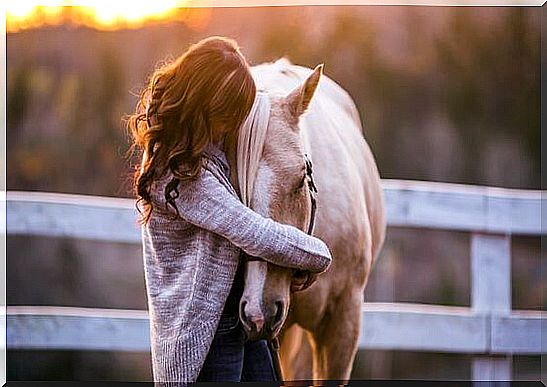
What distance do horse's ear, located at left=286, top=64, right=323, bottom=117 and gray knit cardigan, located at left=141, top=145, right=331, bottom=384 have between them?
294mm

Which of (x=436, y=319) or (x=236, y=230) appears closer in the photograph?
(x=236, y=230)

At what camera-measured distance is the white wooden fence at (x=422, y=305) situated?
3.50 m

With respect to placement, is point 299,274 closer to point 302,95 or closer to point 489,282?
point 302,95

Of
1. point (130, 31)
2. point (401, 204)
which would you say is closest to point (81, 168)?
point (130, 31)

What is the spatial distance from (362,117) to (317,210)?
16.2 inches

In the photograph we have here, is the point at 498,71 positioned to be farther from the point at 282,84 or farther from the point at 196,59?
the point at 196,59

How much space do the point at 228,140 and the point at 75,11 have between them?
858mm

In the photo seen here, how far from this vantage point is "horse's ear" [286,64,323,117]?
317cm

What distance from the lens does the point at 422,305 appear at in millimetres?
3494

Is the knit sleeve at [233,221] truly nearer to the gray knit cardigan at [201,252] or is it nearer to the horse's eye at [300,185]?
the gray knit cardigan at [201,252]

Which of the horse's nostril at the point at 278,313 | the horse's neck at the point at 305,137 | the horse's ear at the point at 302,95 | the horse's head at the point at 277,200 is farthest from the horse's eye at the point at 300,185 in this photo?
the horse's nostril at the point at 278,313

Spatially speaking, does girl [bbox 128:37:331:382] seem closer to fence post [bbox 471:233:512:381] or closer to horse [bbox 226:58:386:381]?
horse [bbox 226:58:386:381]

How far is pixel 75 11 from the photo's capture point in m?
3.53

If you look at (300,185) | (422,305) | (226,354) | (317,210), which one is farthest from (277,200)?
(422,305)
